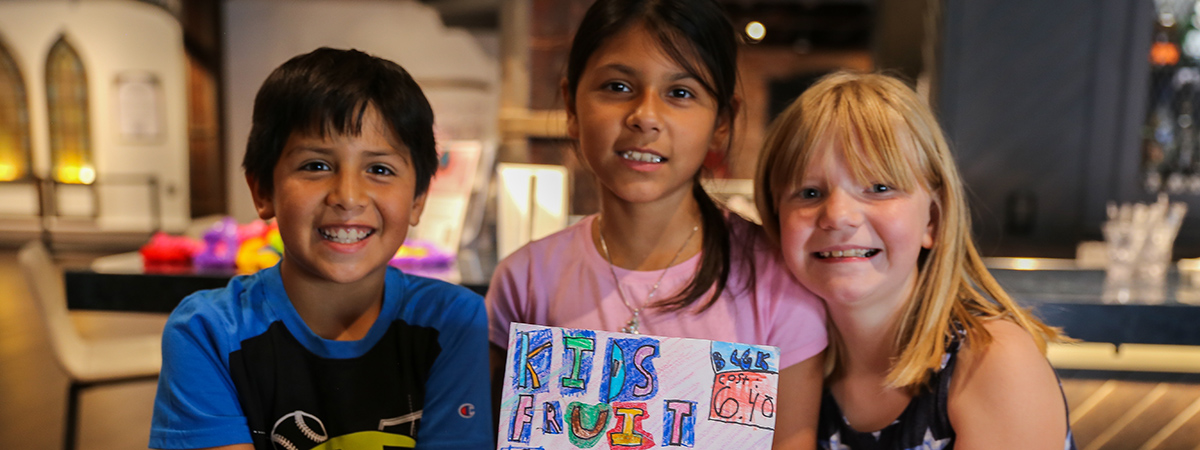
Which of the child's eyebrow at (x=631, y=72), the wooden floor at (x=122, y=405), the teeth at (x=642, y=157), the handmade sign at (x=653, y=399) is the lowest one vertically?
the wooden floor at (x=122, y=405)

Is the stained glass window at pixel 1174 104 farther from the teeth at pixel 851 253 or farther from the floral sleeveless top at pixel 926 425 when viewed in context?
the teeth at pixel 851 253

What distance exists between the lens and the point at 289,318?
3.03 ft

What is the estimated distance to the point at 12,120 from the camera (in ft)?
28.9

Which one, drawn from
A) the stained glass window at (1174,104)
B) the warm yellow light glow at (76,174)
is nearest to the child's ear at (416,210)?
the stained glass window at (1174,104)

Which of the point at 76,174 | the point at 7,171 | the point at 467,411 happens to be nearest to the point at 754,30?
the point at 467,411

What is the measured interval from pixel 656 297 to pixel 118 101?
9528 millimetres

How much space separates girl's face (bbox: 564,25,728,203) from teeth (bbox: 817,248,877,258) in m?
0.20

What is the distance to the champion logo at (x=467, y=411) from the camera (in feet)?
3.04

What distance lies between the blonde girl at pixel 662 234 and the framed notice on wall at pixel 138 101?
9.09 metres

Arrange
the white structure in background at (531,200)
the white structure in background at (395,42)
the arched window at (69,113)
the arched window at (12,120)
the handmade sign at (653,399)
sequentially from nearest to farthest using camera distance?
the handmade sign at (653,399)
the white structure in background at (531,200)
the white structure in background at (395,42)
the arched window at (69,113)
the arched window at (12,120)

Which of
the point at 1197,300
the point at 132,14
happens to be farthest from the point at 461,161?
the point at 132,14

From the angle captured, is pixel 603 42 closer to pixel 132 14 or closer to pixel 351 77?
pixel 351 77

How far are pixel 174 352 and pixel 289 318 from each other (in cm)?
13

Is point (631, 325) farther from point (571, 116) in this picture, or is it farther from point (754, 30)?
point (754, 30)
